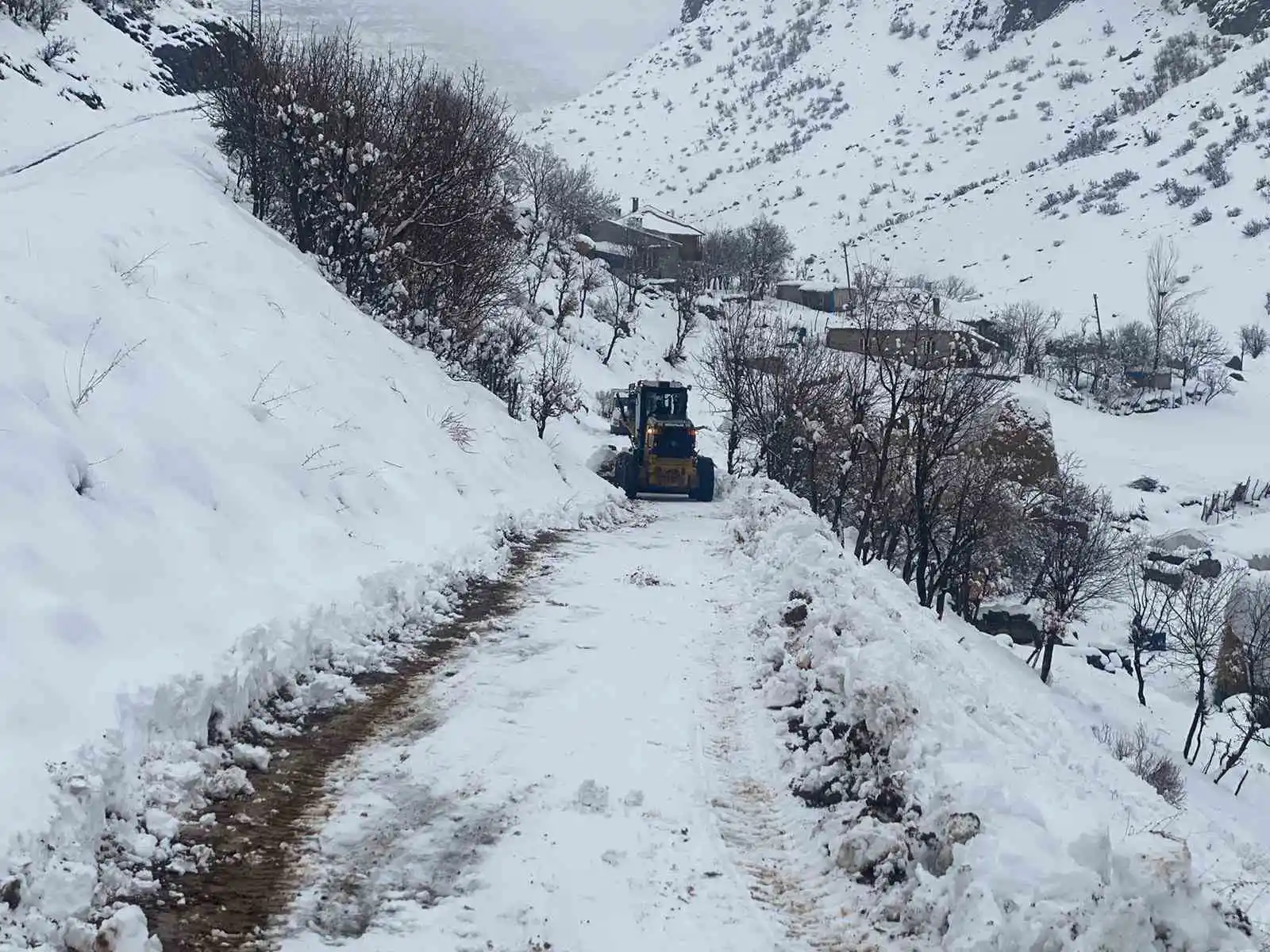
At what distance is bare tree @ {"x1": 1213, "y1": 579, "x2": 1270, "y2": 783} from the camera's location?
28.6 metres

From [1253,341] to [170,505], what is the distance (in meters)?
64.3

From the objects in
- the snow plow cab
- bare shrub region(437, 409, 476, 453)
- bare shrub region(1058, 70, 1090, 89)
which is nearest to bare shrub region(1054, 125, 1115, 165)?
bare shrub region(1058, 70, 1090, 89)

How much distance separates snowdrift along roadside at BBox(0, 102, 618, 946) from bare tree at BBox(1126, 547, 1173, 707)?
25.3 meters

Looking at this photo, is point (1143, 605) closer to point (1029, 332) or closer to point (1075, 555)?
point (1075, 555)

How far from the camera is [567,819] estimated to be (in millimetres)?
5438

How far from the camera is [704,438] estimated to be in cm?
4691

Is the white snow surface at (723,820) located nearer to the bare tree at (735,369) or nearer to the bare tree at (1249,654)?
the bare tree at (735,369)

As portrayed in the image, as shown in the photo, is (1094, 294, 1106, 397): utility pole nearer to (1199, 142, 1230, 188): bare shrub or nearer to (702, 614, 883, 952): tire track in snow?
(1199, 142, 1230, 188): bare shrub

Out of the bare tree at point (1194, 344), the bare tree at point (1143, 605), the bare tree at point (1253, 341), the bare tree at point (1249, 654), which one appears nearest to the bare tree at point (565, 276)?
the bare tree at point (1143, 605)

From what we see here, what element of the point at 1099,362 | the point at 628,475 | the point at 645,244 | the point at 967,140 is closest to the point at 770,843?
the point at 628,475

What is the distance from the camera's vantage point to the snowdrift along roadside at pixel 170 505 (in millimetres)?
4730

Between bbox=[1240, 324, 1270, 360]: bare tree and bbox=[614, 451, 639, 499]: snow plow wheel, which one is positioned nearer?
bbox=[614, 451, 639, 499]: snow plow wheel

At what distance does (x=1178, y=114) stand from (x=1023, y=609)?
64.0 meters

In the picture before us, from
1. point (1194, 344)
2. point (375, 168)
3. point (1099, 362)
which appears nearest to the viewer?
point (375, 168)
